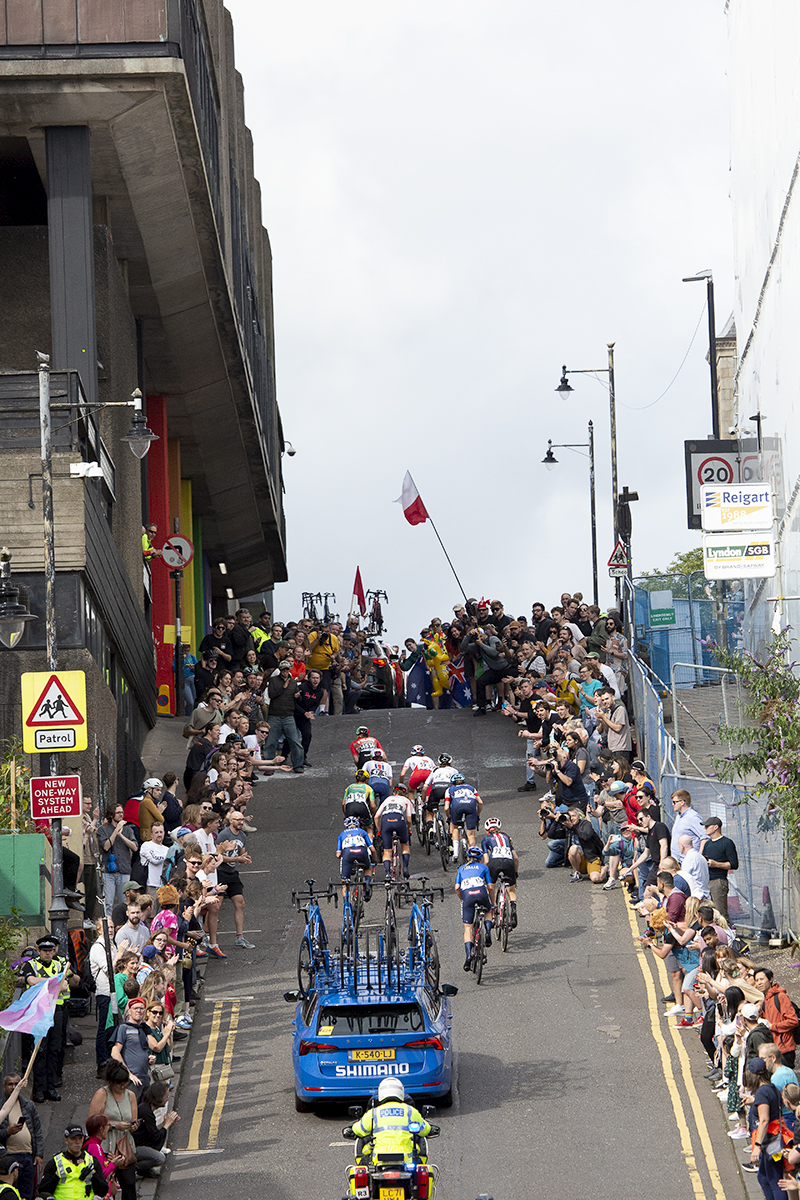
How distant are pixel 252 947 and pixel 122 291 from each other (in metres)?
15.2

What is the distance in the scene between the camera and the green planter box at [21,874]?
17.5m

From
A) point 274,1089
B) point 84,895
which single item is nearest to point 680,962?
point 274,1089

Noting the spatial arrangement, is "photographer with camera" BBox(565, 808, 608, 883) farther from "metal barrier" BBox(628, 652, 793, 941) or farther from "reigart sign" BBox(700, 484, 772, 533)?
"reigart sign" BBox(700, 484, 772, 533)

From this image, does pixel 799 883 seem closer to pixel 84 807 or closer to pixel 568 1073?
pixel 568 1073

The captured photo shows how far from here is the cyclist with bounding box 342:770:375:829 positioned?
24719 millimetres

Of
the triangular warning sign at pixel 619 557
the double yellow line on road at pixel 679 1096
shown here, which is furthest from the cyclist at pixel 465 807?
the triangular warning sign at pixel 619 557

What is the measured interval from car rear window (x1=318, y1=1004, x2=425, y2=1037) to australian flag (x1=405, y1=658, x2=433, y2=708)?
24.2m

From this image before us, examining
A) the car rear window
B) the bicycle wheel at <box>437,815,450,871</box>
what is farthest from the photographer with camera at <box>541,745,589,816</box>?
the car rear window

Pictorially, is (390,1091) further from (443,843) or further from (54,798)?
(443,843)

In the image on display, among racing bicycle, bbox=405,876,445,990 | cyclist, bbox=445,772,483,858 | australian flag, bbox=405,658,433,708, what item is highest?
australian flag, bbox=405,658,433,708

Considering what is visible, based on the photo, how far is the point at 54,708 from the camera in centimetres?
1914

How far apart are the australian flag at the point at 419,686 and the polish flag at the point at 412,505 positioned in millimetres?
4193

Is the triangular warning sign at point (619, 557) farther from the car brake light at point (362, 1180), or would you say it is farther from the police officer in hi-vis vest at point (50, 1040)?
the car brake light at point (362, 1180)

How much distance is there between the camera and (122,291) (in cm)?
3306
